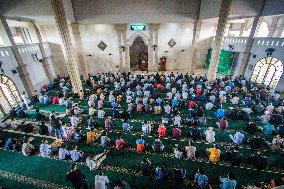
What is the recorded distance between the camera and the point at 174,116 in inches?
382

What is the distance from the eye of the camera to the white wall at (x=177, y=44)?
17453 mm

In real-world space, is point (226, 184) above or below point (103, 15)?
below

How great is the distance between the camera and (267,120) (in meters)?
8.57

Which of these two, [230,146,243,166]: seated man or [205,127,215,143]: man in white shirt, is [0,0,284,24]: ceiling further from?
[230,146,243,166]: seated man

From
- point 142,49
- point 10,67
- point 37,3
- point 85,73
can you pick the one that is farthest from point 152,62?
point 10,67

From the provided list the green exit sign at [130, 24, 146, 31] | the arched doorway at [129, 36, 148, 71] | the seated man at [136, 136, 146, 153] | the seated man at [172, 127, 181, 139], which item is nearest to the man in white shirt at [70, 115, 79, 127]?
the seated man at [136, 136, 146, 153]

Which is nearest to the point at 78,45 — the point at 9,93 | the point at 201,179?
the point at 9,93

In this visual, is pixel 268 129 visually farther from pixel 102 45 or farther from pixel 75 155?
pixel 102 45

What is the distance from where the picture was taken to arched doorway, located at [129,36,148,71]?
1971cm

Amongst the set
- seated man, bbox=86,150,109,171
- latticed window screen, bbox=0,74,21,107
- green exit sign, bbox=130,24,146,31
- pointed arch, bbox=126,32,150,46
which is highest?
green exit sign, bbox=130,24,146,31

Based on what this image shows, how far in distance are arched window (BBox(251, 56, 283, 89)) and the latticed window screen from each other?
16.8m

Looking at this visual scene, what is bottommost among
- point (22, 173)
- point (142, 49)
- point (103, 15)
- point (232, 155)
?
point (22, 173)

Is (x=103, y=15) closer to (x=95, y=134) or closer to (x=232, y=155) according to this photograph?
(x=95, y=134)

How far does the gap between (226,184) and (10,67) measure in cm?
1306
